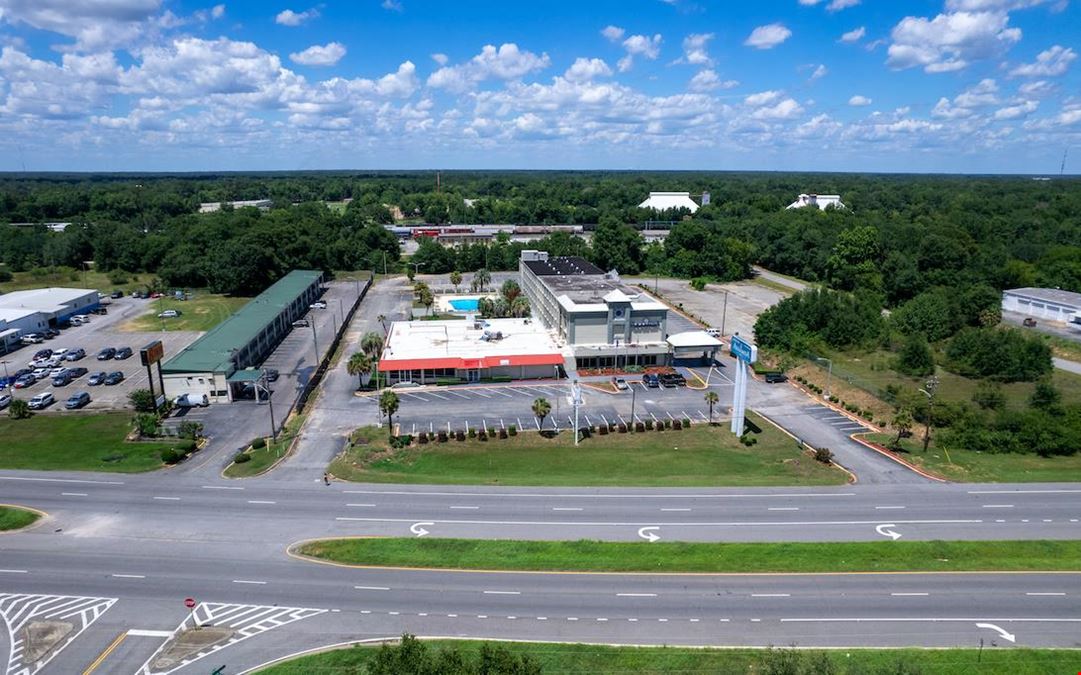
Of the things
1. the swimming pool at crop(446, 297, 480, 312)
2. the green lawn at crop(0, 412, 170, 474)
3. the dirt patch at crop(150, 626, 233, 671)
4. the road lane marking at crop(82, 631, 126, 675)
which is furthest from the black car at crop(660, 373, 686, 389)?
the road lane marking at crop(82, 631, 126, 675)

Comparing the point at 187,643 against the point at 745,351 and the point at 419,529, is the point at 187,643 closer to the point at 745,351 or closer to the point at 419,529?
the point at 419,529

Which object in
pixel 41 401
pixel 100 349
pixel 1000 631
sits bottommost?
pixel 1000 631

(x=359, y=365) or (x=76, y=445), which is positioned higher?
(x=359, y=365)

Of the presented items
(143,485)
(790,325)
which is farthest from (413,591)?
(790,325)

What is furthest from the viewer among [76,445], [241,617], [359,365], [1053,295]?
[1053,295]

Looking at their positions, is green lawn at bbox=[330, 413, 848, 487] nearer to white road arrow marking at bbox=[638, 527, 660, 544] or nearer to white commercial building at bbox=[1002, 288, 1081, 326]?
white road arrow marking at bbox=[638, 527, 660, 544]

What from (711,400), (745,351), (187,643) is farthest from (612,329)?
(187,643)

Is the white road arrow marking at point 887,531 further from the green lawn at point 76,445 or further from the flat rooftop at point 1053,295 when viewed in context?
the flat rooftop at point 1053,295

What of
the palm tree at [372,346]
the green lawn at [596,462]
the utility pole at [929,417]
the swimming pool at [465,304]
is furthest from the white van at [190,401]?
the utility pole at [929,417]
